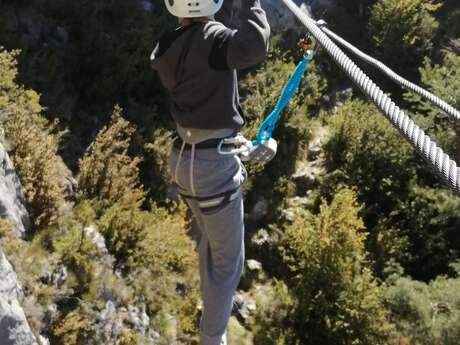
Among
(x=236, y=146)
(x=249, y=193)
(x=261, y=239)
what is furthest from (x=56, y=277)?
(x=249, y=193)

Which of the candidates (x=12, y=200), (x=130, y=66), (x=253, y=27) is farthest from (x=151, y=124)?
(x=253, y=27)

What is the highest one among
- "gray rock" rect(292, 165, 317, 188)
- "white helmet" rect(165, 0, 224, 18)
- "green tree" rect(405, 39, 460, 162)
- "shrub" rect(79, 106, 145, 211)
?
"white helmet" rect(165, 0, 224, 18)

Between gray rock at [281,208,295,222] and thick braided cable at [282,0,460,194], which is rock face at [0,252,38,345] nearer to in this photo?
thick braided cable at [282,0,460,194]

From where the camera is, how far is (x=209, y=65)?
9.07 feet

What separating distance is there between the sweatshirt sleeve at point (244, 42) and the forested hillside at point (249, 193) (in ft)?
8.91

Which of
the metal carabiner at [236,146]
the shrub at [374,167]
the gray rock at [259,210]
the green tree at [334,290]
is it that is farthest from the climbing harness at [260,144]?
the shrub at [374,167]

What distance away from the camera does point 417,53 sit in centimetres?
1301

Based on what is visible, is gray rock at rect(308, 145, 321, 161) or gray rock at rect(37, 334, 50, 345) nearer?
A: gray rock at rect(37, 334, 50, 345)

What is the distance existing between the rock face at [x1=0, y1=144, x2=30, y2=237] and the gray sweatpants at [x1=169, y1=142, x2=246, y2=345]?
234 centimetres

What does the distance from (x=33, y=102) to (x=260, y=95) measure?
5379 millimetres

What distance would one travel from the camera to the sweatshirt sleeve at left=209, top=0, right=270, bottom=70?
2.58 metres

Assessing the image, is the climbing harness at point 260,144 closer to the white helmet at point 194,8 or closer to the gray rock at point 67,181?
the white helmet at point 194,8

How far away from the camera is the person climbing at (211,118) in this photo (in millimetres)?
2693

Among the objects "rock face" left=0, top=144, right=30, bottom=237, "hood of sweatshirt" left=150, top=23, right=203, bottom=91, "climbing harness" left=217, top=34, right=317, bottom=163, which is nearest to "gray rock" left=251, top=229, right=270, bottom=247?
"rock face" left=0, top=144, right=30, bottom=237
